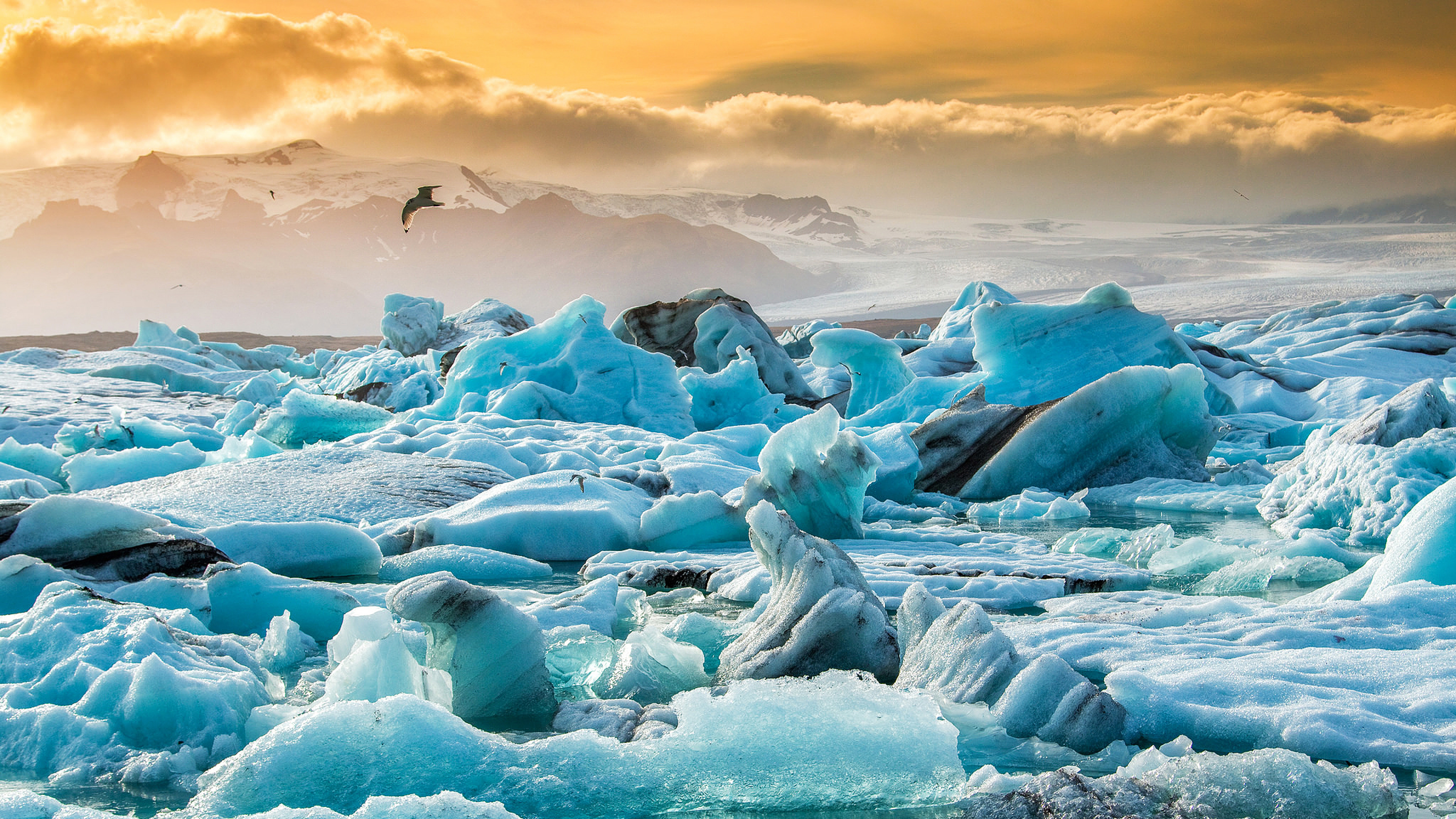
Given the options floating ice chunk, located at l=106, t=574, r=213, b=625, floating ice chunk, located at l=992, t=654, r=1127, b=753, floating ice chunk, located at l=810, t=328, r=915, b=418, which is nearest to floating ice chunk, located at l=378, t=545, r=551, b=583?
floating ice chunk, located at l=106, t=574, r=213, b=625

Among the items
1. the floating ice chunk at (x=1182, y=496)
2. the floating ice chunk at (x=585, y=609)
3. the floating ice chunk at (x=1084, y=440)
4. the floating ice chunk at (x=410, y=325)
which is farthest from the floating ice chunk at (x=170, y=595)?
the floating ice chunk at (x=410, y=325)

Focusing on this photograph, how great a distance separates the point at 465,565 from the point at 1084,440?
5.78 meters

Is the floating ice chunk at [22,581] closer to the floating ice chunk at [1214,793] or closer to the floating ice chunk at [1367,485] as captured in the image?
the floating ice chunk at [1214,793]

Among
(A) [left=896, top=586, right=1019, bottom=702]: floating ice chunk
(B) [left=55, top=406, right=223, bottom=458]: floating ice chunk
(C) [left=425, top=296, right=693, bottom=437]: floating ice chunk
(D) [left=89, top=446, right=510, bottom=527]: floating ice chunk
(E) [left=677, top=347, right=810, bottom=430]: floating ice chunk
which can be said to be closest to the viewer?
(A) [left=896, top=586, right=1019, bottom=702]: floating ice chunk

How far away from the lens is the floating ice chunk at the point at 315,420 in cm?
1212

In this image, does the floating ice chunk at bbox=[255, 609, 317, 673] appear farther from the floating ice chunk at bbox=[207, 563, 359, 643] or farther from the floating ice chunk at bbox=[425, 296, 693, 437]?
the floating ice chunk at bbox=[425, 296, 693, 437]

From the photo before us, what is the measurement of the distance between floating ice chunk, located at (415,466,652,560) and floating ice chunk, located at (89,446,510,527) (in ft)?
2.04

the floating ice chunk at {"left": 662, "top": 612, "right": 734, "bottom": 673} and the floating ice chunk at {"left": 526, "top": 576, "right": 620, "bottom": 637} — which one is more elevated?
the floating ice chunk at {"left": 662, "top": 612, "right": 734, "bottom": 673}

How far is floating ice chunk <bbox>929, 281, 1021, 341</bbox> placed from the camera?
58.8 feet

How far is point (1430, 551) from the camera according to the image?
Result: 3941 mm

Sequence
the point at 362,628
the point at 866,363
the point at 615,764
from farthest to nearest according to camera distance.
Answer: the point at 866,363 < the point at 362,628 < the point at 615,764

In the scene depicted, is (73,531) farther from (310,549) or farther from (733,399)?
(733,399)

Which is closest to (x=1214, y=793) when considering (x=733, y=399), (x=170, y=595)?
(x=170, y=595)

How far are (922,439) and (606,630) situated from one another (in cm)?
610
